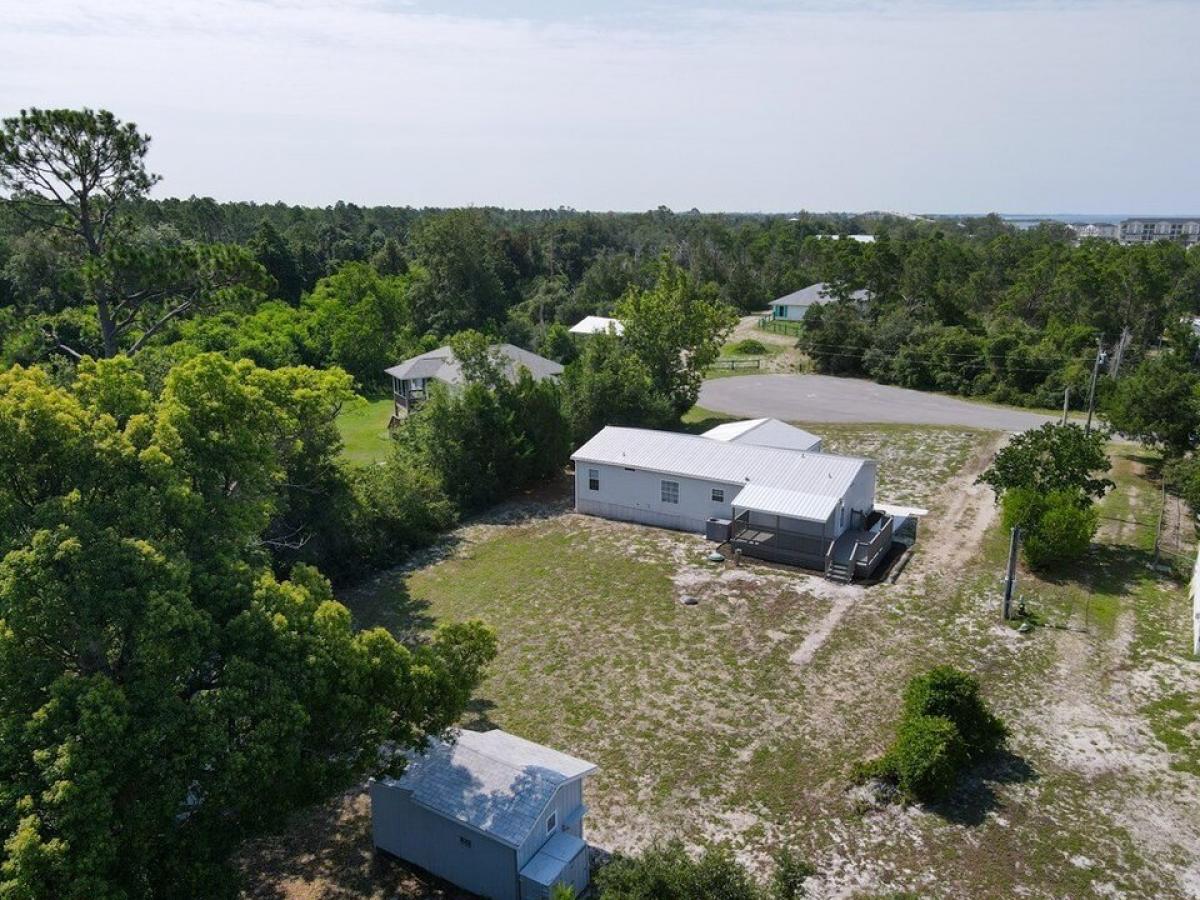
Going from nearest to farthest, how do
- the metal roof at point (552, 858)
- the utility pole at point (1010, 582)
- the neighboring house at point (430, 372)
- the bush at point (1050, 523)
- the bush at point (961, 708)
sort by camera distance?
1. the metal roof at point (552, 858)
2. the bush at point (961, 708)
3. the utility pole at point (1010, 582)
4. the bush at point (1050, 523)
5. the neighboring house at point (430, 372)

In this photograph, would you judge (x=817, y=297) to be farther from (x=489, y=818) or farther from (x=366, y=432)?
(x=489, y=818)

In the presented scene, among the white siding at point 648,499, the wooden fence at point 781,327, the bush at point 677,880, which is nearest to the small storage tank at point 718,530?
the white siding at point 648,499

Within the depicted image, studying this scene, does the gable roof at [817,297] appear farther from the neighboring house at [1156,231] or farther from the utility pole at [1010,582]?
the neighboring house at [1156,231]

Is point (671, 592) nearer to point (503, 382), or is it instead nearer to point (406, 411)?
point (503, 382)

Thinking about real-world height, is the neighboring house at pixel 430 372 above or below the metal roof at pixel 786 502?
above

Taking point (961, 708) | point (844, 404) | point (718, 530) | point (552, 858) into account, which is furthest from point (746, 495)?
point (844, 404)

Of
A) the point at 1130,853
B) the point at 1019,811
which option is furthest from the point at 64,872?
the point at 1130,853
